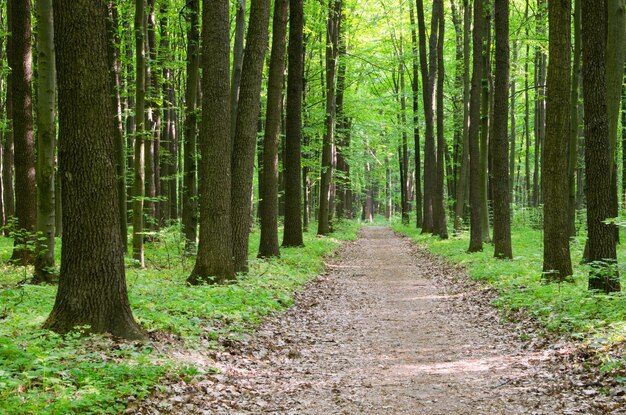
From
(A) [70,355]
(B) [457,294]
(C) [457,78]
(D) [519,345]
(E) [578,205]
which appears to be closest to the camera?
(A) [70,355]

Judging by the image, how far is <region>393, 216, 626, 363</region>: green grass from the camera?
719cm

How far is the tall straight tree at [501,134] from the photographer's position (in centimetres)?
1505

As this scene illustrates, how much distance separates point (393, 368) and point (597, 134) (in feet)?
17.2

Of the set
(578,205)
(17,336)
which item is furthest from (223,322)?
(578,205)

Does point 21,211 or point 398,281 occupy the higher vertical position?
point 21,211

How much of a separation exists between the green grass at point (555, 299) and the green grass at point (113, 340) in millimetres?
4607

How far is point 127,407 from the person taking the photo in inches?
190

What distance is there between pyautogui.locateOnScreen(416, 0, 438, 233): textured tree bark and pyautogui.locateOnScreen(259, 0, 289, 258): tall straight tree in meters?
12.0

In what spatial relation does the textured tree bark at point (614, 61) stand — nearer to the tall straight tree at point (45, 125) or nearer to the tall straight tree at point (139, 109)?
the tall straight tree at point (139, 109)

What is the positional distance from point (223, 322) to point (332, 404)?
9.99 ft

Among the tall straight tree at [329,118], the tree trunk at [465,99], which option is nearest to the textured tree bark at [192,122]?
the tall straight tree at [329,118]

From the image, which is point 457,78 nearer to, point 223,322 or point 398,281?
point 398,281

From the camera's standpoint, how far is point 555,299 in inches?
368

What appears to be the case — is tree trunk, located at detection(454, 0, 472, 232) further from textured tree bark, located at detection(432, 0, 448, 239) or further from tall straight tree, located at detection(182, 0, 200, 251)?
tall straight tree, located at detection(182, 0, 200, 251)
